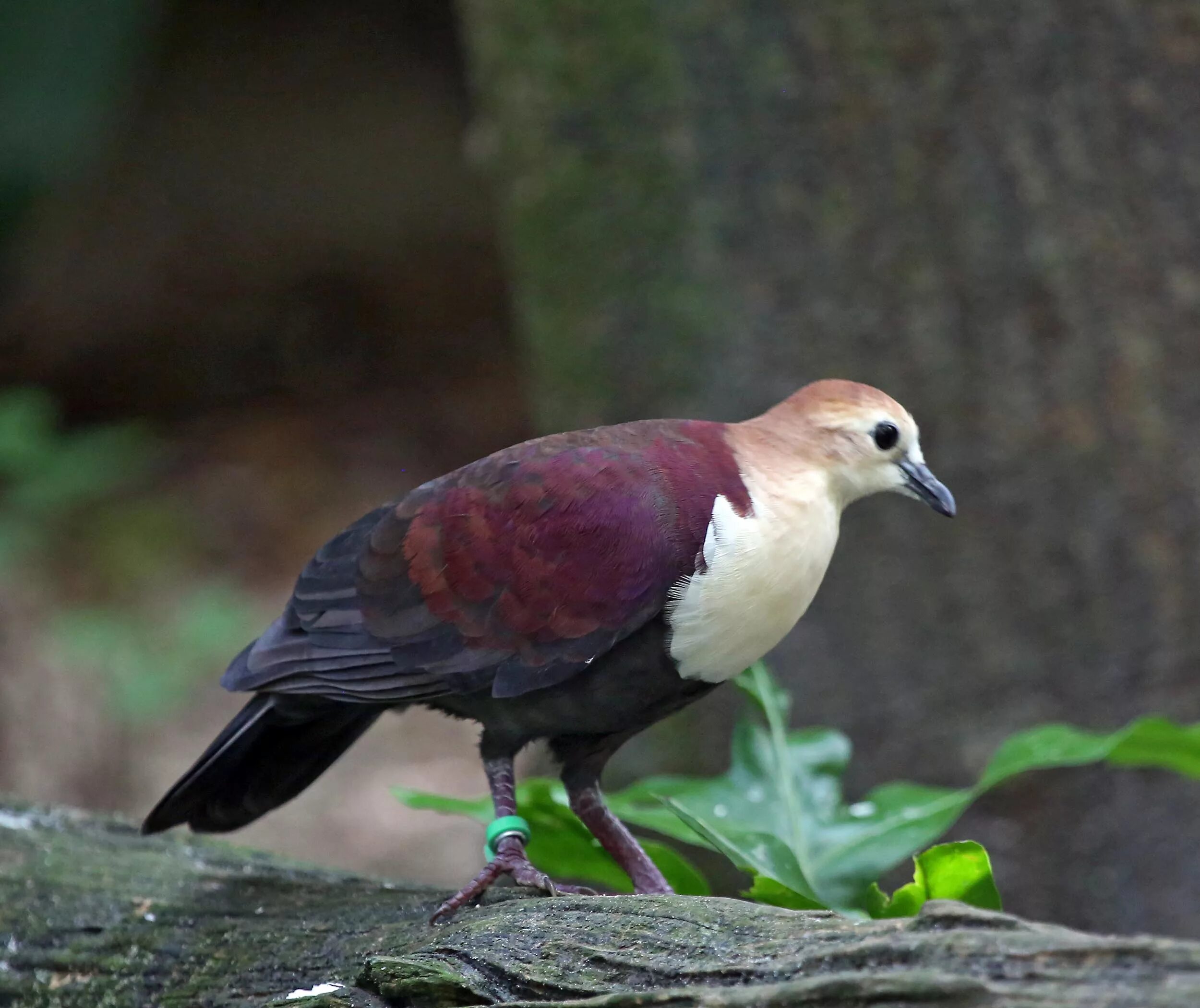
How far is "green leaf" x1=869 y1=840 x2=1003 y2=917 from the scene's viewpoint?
171 centimetres

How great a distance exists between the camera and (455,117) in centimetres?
688

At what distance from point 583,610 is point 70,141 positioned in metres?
4.93

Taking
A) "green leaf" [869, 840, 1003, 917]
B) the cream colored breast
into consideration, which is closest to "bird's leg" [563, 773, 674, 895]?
the cream colored breast

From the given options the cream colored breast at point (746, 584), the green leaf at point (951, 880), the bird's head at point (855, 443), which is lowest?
the green leaf at point (951, 880)

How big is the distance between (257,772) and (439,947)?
2.28 feet

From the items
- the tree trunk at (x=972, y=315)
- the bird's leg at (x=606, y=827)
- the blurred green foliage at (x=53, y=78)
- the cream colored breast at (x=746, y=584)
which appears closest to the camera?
the cream colored breast at (x=746, y=584)

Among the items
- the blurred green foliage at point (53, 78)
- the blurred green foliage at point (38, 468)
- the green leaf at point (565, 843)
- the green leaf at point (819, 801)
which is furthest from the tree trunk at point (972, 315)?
the blurred green foliage at point (53, 78)

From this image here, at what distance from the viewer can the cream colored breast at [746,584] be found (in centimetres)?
186

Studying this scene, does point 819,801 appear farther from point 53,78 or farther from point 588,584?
point 53,78

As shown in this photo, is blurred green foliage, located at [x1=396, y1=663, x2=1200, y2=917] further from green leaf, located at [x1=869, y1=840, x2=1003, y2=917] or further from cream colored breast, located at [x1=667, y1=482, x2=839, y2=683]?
cream colored breast, located at [x1=667, y1=482, x2=839, y2=683]

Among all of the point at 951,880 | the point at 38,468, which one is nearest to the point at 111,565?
the point at 38,468

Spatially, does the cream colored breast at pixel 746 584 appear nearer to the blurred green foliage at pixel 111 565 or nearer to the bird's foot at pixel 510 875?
the bird's foot at pixel 510 875

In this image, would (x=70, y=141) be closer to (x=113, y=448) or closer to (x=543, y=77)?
(x=113, y=448)

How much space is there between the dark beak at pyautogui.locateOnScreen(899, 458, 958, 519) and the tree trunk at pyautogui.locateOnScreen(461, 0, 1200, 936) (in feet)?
3.94
